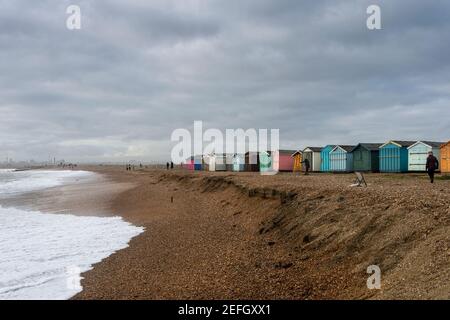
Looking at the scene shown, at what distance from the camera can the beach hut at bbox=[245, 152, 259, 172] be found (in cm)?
5941

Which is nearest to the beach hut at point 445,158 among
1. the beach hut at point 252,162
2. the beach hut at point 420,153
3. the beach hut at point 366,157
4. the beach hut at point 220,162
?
the beach hut at point 420,153

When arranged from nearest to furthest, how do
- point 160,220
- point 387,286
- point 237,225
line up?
point 387,286
point 237,225
point 160,220

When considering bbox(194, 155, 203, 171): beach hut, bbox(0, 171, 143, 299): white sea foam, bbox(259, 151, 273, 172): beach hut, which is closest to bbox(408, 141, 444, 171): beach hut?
bbox(259, 151, 273, 172): beach hut

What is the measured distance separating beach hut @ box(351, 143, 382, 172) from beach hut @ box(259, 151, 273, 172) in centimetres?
1532

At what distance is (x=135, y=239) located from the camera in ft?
55.2

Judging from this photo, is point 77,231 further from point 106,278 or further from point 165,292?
point 165,292

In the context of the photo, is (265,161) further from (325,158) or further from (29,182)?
(29,182)

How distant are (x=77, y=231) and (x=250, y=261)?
36.6 ft

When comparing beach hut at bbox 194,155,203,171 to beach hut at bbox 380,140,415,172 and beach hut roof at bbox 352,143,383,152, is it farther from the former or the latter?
beach hut at bbox 380,140,415,172

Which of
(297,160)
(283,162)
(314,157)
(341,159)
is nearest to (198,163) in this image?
(283,162)

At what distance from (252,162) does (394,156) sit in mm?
25822

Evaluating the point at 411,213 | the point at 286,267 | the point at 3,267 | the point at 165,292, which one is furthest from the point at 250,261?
the point at 3,267

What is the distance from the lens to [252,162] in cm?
5984
